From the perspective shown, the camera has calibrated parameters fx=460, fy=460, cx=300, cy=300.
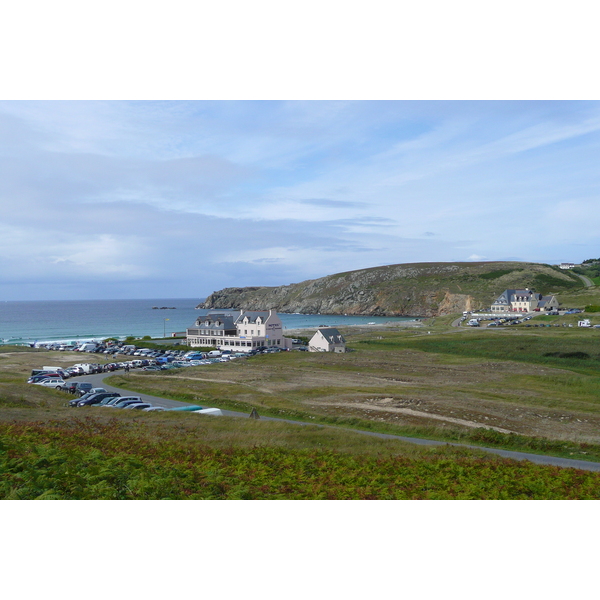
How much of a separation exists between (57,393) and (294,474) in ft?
111

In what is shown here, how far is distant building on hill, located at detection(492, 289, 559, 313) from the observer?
495ft

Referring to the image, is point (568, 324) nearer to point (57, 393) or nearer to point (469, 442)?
point (469, 442)

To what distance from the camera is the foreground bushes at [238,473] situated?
41.9ft

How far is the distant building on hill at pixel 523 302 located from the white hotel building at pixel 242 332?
320 ft

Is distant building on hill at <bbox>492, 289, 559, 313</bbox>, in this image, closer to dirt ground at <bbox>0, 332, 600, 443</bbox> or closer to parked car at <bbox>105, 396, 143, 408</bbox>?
dirt ground at <bbox>0, 332, 600, 443</bbox>

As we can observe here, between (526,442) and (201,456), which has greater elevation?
(201,456)

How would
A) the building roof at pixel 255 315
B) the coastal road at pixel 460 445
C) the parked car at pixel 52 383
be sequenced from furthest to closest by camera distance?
the building roof at pixel 255 315, the parked car at pixel 52 383, the coastal road at pixel 460 445

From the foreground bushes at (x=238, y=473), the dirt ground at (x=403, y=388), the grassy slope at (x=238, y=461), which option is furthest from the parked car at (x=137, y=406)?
the foreground bushes at (x=238, y=473)

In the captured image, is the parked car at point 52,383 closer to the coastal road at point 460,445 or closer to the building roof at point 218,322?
the coastal road at point 460,445

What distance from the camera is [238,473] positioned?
15.2m

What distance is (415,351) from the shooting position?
267ft

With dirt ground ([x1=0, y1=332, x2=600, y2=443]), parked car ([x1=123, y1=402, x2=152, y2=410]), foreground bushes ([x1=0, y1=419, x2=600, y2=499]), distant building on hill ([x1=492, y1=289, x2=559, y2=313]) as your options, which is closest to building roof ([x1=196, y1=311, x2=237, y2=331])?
dirt ground ([x1=0, y1=332, x2=600, y2=443])

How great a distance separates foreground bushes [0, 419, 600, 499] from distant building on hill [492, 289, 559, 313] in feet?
488

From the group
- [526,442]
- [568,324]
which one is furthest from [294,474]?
[568,324]
